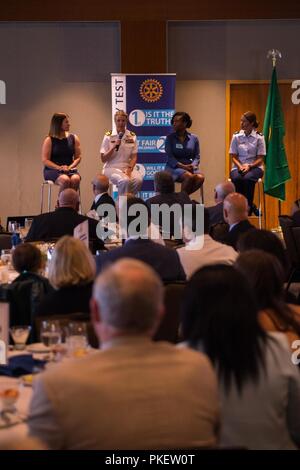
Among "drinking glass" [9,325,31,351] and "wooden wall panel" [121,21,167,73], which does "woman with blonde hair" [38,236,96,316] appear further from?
"wooden wall panel" [121,21,167,73]

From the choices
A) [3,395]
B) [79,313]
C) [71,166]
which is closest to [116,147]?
[71,166]

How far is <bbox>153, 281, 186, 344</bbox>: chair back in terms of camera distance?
444 centimetres

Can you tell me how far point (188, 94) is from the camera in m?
12.6

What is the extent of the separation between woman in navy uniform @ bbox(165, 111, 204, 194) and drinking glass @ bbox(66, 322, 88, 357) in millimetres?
7250

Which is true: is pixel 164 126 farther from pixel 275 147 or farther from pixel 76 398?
pixel 76 398

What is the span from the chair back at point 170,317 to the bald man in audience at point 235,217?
6.46 feet

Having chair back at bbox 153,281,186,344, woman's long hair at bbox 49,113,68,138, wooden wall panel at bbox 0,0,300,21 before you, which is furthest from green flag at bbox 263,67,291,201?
chair back at bbox 153,281,186,344

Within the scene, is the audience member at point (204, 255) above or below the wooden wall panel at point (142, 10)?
below

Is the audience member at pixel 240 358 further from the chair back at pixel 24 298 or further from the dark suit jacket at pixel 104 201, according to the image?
the dark suit jacket at pixel 104 201

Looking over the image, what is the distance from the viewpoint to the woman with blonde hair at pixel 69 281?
4.08 metres

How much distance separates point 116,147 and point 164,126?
1.03 m

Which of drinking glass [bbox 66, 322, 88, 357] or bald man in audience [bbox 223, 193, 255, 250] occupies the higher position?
bald man in audience [bbox 223, 193, 255, 250]

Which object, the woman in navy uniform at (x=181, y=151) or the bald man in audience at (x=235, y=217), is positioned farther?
the woman in navy uniform at (x=181, y=151)

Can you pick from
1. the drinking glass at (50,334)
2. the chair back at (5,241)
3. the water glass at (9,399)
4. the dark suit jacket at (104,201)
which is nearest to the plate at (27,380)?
the water glass at (9,399)
